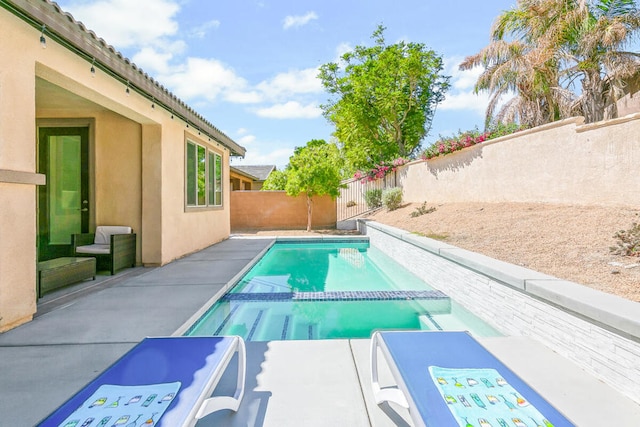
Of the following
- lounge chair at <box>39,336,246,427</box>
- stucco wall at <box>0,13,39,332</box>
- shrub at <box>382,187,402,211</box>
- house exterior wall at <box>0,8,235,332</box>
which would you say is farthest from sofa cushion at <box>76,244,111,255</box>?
shrub at <box>382,187,402,211</box>

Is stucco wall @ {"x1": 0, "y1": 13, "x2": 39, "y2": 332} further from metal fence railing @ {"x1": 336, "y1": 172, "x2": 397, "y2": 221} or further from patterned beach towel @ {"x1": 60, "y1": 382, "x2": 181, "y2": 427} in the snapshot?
metal fence railing @ {"x1": 336, "y1": 172, "x2": 397, "y2": 221}

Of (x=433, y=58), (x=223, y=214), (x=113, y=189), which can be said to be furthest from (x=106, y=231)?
(x=433, y=58)

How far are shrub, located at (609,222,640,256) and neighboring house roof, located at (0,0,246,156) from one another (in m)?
6.66

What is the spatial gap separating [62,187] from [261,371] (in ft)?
20.4

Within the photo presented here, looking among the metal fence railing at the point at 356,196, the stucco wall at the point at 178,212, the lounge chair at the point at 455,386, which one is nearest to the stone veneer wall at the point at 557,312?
the lounge chair at the point at 455,386

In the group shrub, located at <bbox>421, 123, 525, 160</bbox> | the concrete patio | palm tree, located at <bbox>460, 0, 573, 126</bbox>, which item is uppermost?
palm tree, located at <bbox>460, 0, 573, 126</bbox>

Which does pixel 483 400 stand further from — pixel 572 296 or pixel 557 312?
pixel 557 312

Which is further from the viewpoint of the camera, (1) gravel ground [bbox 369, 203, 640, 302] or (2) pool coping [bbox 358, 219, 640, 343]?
(1) gravel ground [bbox 369, 203, 640, 302]

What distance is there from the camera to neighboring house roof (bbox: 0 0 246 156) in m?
3.32

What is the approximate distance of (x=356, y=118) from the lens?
20406mm

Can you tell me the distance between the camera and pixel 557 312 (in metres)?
3.00

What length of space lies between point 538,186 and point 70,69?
861 centimetres

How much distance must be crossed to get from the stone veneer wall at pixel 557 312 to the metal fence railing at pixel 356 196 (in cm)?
1164

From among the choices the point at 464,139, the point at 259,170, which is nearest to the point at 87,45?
the point at 464,139
